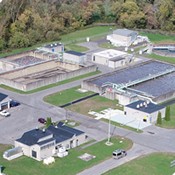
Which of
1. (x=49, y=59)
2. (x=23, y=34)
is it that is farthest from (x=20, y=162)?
(x=23, y=34)

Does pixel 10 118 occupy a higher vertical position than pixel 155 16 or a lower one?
lower

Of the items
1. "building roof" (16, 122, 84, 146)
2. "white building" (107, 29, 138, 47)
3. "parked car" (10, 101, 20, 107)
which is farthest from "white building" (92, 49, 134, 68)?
"building roof" (16, 122, 84, 146)

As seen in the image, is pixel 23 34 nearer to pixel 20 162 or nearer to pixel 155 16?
pixel 155 16

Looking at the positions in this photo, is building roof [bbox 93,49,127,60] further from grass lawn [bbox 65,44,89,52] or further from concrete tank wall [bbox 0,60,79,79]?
concrete tank wall [bbox 0,60,79,79]

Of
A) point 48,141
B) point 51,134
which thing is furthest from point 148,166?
point 51,134

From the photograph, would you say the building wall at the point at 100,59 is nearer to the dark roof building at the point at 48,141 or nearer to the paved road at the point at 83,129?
the paved road at the point at 83,129

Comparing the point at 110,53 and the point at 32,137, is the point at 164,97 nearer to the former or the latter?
the point at 110,53

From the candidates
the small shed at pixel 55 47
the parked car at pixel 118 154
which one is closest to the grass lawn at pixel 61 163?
the parked car at pixel 118 154
